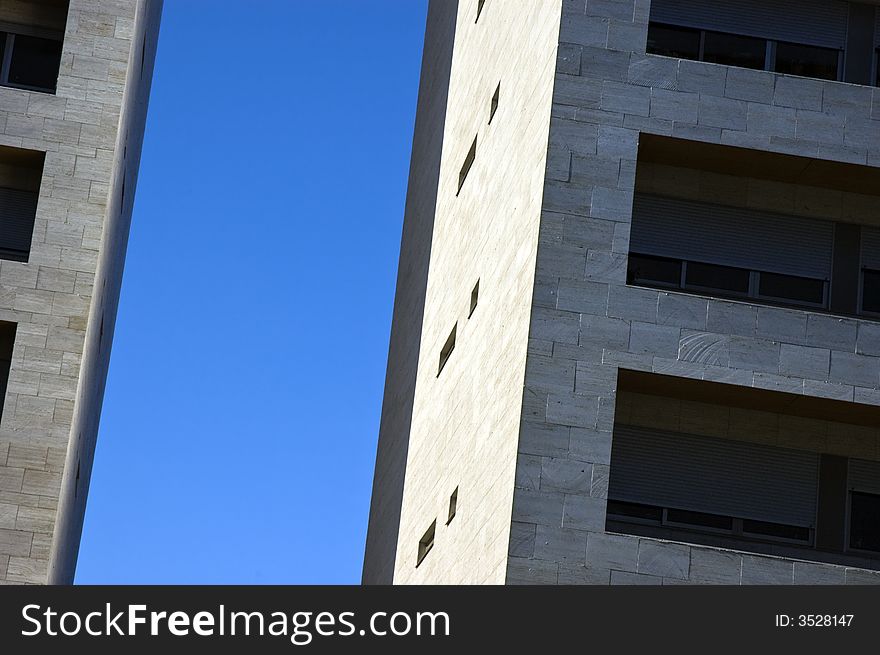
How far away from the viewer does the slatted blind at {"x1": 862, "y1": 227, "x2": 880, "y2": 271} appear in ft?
84.6

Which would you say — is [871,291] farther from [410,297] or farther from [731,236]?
[410,297]

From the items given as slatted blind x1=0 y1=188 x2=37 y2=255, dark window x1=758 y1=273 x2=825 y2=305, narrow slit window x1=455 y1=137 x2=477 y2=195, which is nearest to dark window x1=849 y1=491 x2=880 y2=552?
dark window x1=758 y1=273 x2=825 y2=305

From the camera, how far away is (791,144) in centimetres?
2466

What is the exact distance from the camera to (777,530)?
2455 centimetres

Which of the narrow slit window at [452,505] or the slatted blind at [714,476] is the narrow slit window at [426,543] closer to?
the narrow slit window at [452,505]

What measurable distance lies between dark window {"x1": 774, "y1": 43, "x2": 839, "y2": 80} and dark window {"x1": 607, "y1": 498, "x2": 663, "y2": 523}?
7.11 metres

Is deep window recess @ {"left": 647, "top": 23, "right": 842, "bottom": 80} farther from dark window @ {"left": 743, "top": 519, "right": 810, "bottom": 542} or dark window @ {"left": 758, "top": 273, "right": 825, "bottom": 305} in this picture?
dark window @ {"left": 743, "top": 519, "right": 810, "bottom": 542}

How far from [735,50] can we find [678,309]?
5.01 m

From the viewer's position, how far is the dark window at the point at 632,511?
24.4 metres

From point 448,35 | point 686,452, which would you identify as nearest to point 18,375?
point 686,452

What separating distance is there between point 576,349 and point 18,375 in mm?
9162

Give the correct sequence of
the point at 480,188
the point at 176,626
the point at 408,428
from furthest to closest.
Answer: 1. the point at 408,428
2. the point at 480,188
3. the point at 176,626

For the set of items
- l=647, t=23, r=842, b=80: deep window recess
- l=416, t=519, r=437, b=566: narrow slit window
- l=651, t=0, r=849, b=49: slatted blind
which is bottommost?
l=416, t=519, r=437, b=566: narrow slit window

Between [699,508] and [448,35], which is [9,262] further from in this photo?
[448,35]
